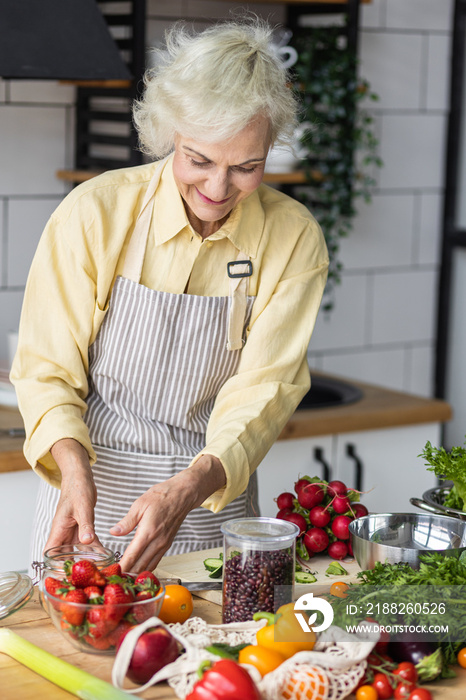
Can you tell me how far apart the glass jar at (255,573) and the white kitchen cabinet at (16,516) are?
98 centimetres

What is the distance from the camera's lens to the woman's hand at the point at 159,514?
1.30 meters

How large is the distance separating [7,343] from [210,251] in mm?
1163

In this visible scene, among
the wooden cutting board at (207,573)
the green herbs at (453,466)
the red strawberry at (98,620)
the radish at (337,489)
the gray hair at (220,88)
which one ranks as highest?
the gray hair at (220,88)

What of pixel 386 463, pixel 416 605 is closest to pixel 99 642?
pixel 416 605

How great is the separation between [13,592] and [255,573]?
1.06ft

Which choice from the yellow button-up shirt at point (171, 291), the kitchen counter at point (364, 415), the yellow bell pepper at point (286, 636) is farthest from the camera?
the kitchen counter at point (364, 415)

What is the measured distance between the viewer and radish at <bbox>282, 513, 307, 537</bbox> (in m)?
1.47

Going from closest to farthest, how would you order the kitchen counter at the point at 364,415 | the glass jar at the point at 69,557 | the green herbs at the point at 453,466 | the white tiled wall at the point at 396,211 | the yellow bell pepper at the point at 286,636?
1. the yellow bell pepper at the point at 286,636
2. the glass jar at the point at 69,557
3. the green herbs at the point at 453,466
4. the kitchen counter at the point at 364,415
5. the white tiled wall at the point at 396,211

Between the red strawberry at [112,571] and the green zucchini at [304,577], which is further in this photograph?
the green zucchini at [304,577]

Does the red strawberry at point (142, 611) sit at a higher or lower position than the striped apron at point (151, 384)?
lower

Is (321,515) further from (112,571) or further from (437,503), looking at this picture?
(112,571)

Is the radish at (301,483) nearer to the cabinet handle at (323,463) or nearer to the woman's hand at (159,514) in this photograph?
the woman's hand at (159,514)

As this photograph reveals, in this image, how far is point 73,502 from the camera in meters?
1.37

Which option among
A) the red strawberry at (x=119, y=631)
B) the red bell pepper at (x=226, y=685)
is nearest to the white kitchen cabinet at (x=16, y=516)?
the red strawberry at (x=119, y=631)
